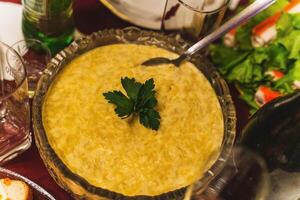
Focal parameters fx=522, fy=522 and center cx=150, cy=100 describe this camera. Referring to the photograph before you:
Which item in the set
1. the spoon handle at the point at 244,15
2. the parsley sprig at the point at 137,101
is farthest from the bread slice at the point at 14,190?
the spoon handle at the point at 244,15

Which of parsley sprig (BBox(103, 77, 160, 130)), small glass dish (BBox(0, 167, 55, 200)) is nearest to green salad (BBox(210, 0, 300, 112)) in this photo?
parsley sprig (BBox(103, 77, 160, 130))

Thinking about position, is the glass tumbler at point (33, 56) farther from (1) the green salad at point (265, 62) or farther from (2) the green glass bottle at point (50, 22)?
(1) the green salad at point (265, 62)

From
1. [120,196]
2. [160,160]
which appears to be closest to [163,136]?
[160,160]

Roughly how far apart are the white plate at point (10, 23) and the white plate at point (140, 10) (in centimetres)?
22

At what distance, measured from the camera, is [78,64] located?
1.12m

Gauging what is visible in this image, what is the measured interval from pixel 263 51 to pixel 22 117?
591mm

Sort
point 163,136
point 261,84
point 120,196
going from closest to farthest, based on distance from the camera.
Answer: point 120,196, point 163,136, point 261,84

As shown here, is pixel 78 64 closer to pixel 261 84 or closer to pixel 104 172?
pixel 104 172

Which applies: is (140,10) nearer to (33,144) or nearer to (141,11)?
(141,11)

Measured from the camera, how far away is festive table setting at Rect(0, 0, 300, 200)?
92 cm

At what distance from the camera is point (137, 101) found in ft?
3.34

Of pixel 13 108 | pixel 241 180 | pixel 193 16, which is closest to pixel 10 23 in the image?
pixel 13 108

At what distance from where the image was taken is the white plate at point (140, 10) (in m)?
1.29

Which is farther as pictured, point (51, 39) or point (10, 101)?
point (51, 39)
